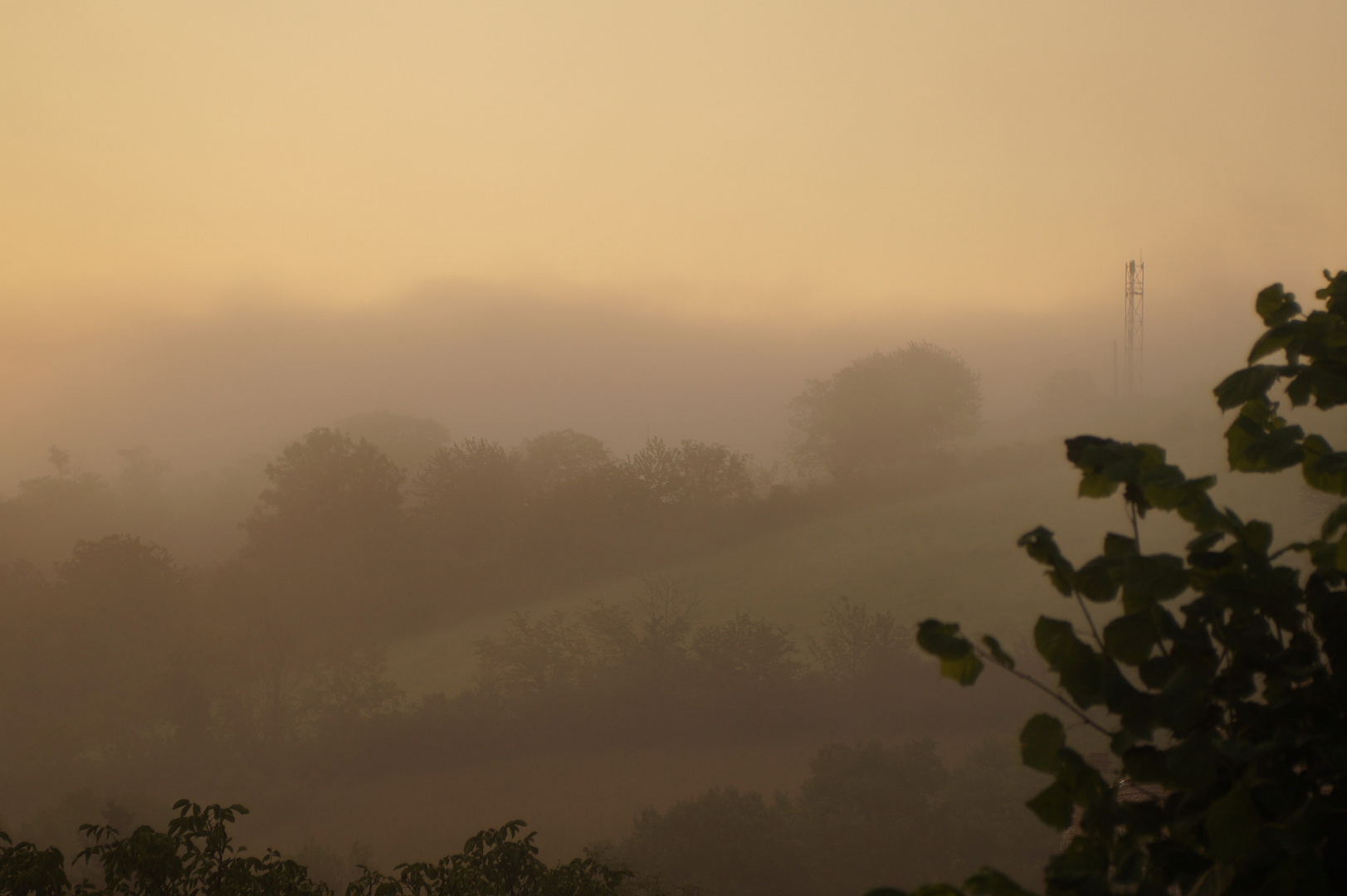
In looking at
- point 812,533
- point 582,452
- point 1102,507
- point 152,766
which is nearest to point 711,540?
point 812,533

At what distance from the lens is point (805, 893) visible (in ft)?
67.6

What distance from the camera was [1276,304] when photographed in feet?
11.7

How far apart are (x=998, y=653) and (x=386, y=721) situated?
34765 millimetres

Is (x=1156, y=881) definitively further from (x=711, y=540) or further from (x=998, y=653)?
(x=711, y=540)

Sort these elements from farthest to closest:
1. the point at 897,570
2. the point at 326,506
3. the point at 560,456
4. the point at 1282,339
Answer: the point at 560,456 → the point at 897,570 → the point at 326,506 → the point at 1282,339

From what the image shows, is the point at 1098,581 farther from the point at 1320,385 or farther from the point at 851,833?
the point at 851,833

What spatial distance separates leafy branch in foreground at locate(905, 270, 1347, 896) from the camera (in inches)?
89.9

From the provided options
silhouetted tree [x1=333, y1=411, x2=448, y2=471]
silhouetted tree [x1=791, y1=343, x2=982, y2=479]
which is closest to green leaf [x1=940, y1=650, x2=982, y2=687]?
silhouetted tree [x1=791, y1=343, x2=982, y2=479]

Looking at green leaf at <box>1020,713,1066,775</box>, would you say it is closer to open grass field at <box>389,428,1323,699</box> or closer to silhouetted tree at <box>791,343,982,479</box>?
open grass field at <box>389,428,1323,699</box>

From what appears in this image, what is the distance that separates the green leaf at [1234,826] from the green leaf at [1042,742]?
1.46 feet

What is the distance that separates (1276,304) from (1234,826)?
2434 millimetres

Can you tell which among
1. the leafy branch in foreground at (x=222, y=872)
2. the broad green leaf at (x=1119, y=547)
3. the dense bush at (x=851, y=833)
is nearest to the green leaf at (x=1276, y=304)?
the broad green leaf at (x=1119, y=547)

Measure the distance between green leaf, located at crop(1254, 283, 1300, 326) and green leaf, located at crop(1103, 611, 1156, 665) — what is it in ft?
5.73

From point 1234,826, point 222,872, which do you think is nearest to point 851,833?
point 222,872
